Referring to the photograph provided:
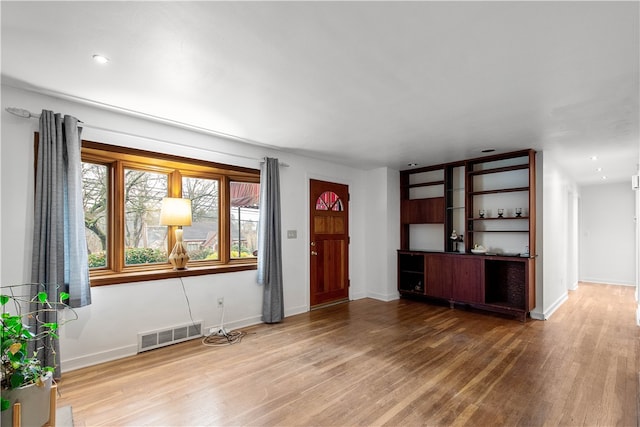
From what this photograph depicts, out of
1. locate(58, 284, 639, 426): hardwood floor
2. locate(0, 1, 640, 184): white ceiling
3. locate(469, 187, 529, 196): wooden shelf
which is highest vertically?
locate(0, 1, 640, 184): white ceiling

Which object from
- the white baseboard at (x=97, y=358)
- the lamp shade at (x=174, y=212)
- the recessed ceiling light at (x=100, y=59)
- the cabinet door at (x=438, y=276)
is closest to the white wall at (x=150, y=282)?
the white baseboard at (x=97, y=358)

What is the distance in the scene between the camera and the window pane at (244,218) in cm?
441

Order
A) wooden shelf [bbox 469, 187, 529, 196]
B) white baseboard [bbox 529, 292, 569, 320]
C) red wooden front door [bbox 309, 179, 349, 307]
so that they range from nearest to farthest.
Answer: white baseboard [bbox 529, 292, 569, 320] → wooden shelf [bbox 469, 187, 529, 196] → red wooden front door [bbox 309, 179, 349, 307]

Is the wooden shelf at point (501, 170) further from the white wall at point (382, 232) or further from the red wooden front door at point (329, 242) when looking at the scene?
the red wooden front door at point (329, 242)

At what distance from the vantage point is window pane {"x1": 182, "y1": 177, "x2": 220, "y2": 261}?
3.99m

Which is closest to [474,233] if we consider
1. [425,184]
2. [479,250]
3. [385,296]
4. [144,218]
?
[479,250]

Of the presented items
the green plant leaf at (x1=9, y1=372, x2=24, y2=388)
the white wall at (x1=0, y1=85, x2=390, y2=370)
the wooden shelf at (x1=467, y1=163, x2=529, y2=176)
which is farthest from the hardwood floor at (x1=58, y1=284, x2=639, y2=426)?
the wooden shelf at (x1=467, y1=163, x2=529, y2=176)

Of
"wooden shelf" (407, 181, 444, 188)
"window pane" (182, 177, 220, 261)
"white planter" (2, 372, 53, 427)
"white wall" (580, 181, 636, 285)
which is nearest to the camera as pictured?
"white planter" (2, 372, 53, 427)

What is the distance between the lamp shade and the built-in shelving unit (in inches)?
154

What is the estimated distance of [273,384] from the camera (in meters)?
2.68

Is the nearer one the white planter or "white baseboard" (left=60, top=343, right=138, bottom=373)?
the white planter

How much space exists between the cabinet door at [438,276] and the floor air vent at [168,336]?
3.71 m

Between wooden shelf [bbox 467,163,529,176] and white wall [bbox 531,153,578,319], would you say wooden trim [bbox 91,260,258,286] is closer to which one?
wooden shelf [bbox 467,163,529,176]

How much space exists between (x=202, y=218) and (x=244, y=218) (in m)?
0.61
